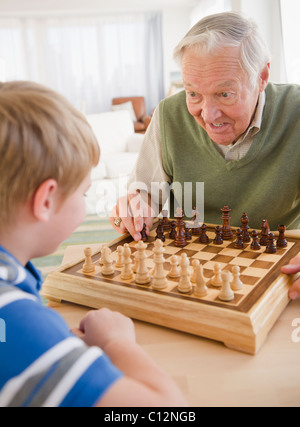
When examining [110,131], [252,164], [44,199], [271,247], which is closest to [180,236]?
[271,247]

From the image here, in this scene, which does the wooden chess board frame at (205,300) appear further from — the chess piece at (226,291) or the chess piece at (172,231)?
the chess piece at (172,231)

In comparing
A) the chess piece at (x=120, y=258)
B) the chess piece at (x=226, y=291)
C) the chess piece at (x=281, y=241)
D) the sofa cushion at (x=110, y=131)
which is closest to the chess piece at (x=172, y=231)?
the chess piece at (x=120, y=258)

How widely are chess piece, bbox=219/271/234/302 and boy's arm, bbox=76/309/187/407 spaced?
0.24m

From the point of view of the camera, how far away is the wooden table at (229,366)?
77cm

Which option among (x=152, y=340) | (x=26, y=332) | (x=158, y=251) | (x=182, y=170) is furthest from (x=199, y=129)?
(x=26, y=332)

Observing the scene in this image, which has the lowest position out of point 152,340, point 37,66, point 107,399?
point 152,340

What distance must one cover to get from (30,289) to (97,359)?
0.69ft

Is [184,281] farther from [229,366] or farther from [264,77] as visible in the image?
[264,77]

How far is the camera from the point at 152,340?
961mm

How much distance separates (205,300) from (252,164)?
2.87ft

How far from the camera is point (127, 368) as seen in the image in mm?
731

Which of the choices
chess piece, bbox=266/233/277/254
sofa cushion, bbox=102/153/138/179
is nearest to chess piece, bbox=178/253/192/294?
chess piece, bbox=266/233/277/254

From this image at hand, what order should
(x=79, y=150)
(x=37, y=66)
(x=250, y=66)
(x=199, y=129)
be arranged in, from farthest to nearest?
1. (x=37, y=66)
2. (x=199, y=129)
3. (x=250, y=66)
4. (x=79, y=150)

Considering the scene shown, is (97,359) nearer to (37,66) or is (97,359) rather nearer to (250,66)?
(250,66)
